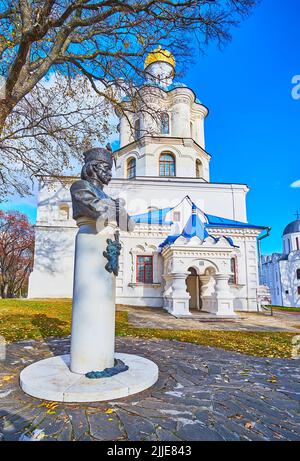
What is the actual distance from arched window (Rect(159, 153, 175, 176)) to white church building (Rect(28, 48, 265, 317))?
7 centimetres

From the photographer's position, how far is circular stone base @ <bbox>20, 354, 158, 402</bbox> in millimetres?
2844

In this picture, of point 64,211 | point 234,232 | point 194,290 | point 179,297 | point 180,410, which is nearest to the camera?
point 180,410

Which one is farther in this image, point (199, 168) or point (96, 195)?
point (199, 168)

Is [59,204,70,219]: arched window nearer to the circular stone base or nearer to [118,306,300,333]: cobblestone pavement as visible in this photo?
[118,306,300,333]: cobblestone pavement

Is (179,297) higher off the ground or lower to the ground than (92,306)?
lower

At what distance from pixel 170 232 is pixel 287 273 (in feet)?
106

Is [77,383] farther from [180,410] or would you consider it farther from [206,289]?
[206,289]

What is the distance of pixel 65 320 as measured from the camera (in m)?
9.04

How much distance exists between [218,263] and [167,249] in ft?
8.43

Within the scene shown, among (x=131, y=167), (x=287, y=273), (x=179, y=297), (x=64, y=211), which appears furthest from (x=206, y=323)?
(x=287, y=273)

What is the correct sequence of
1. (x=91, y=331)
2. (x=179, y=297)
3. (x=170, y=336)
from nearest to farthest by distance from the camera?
1. (x=91, y=331)
2. (x=170, y=336)
3. (x=179, y=297)

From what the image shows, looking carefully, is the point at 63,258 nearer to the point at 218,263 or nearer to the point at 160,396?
the point at 218,263

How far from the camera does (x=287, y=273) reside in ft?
137

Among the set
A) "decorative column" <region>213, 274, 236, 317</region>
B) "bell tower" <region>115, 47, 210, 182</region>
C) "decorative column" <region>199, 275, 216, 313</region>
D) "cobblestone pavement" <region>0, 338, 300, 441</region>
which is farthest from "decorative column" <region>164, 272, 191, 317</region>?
"bell tower" <region>115, 47, 210, 182</region>
